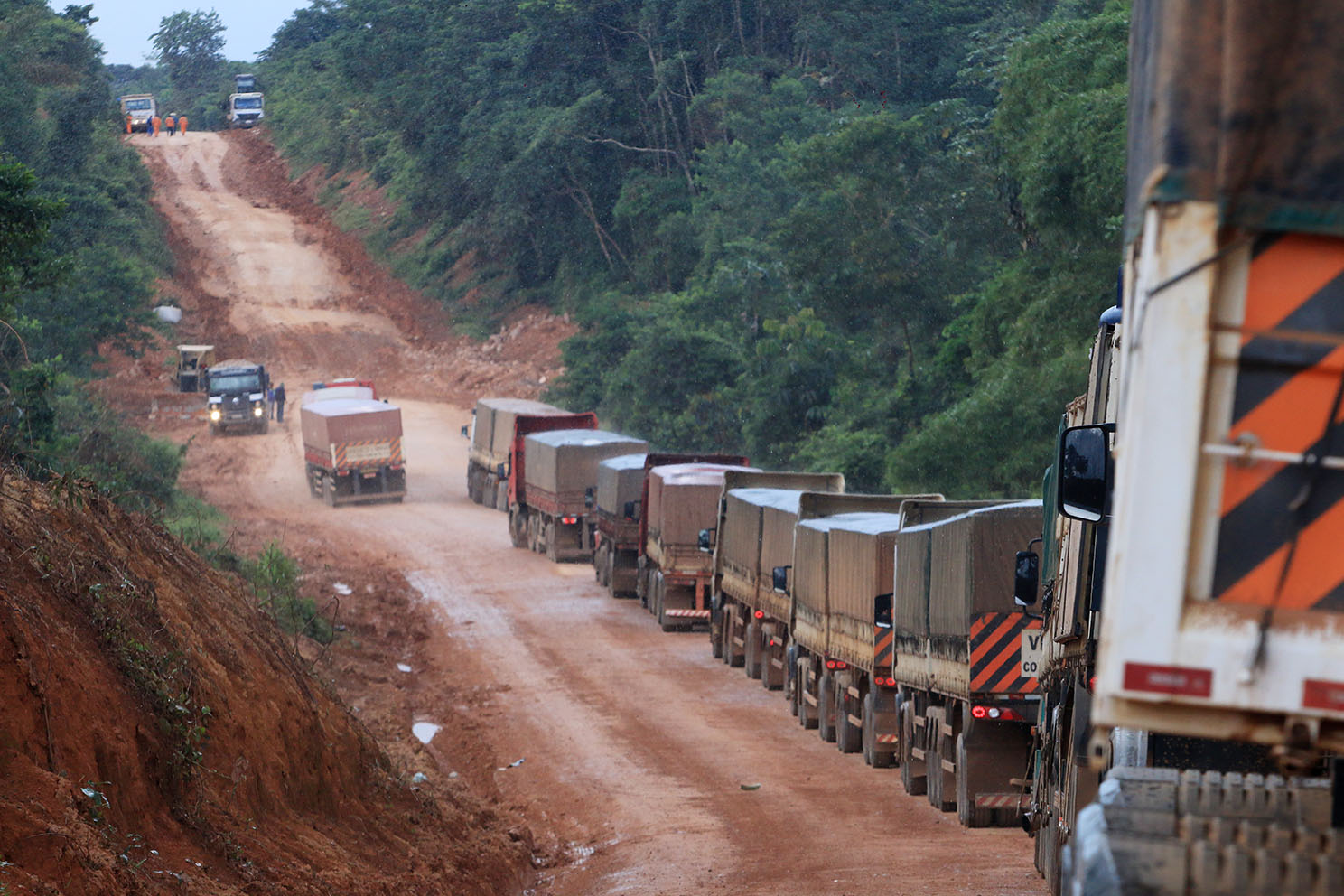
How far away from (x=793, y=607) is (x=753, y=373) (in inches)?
944

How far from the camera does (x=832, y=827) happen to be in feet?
46.1

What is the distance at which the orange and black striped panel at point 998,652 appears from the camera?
13.0 metres

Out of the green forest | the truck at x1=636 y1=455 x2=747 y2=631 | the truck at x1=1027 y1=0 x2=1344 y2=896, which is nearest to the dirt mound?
the truck at x1=1027 y1=0 x2=1344 y2=896

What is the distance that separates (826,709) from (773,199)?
125 feet

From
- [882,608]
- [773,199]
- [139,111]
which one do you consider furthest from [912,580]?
[139,111]

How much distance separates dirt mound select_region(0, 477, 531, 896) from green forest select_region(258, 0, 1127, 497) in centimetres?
1797

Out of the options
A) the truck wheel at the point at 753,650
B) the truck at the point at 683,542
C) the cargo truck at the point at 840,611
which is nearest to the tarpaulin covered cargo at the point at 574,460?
the truck at the point at 683,542

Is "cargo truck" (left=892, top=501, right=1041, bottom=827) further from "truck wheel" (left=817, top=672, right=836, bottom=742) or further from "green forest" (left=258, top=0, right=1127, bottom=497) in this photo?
"green forest" (left=258, top=0, right=1127, bottom=497)

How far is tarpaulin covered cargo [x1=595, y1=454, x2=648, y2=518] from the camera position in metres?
28.8

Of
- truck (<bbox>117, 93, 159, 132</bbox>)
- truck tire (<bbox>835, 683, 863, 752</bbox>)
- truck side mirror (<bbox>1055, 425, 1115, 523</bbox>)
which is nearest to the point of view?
truck side mirror (<bbox>1055, 425, 1115, 523</bbox>)

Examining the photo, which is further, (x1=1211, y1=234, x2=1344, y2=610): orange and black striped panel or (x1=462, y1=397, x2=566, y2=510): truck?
(x1=462, y1=397, x2=566, y2=510): truck

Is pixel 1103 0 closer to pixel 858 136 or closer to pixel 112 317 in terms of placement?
pixel 858 136

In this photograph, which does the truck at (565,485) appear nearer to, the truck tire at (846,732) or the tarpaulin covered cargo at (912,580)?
the truck tire at (846,732)

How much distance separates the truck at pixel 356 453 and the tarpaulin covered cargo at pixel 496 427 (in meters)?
2.11
